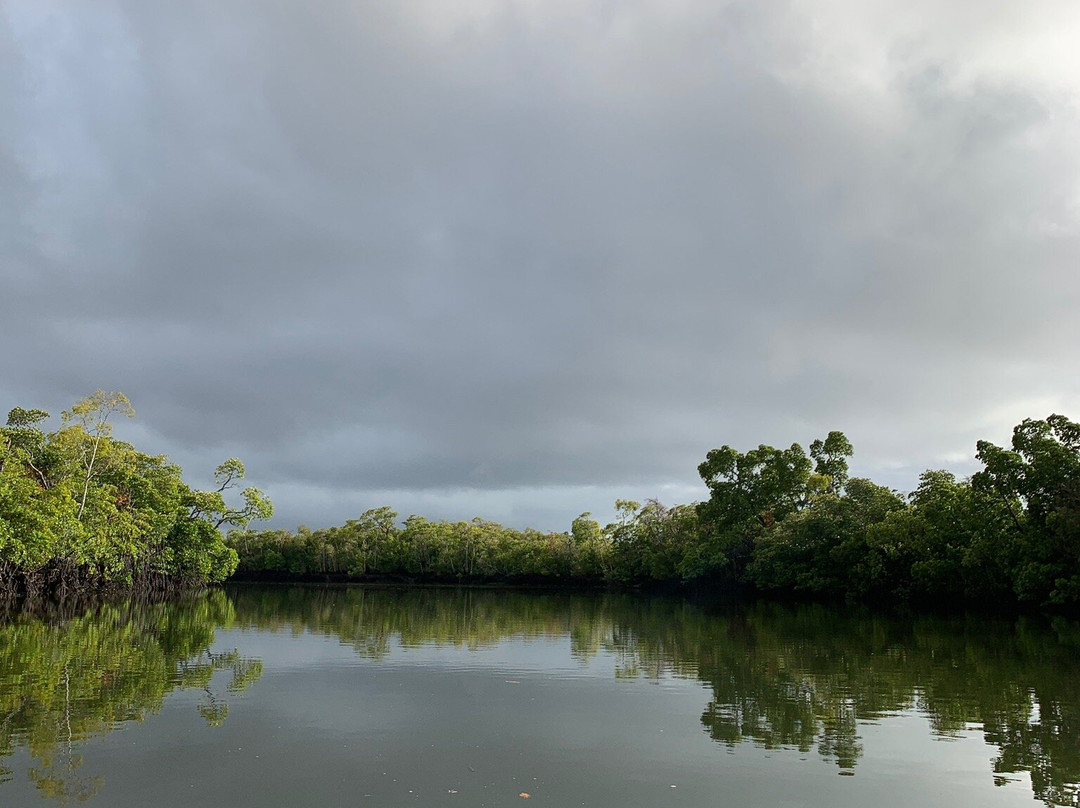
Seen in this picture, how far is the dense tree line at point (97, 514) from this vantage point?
3422cm

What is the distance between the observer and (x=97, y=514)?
42000mm

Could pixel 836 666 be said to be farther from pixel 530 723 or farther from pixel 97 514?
pixel 97 514

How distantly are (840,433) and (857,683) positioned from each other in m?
51.2

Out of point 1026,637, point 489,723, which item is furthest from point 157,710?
point 1026,637

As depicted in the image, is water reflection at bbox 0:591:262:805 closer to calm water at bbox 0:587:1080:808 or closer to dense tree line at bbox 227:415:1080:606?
calm water at bbox 0:587:1080:808

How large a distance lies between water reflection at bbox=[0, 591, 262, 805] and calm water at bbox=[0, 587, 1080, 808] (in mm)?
63

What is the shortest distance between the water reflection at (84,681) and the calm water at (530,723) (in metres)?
0.06

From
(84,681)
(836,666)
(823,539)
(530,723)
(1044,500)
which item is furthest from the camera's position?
(823,539)

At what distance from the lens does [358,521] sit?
10344 cm

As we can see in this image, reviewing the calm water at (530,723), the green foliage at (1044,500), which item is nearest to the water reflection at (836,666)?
the calm water at (530,723)

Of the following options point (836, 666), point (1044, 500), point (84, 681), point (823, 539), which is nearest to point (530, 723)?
point (84, 681)

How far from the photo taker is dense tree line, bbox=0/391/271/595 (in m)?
34.2

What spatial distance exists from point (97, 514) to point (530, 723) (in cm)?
3910

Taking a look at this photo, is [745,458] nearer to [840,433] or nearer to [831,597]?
[840,433]
